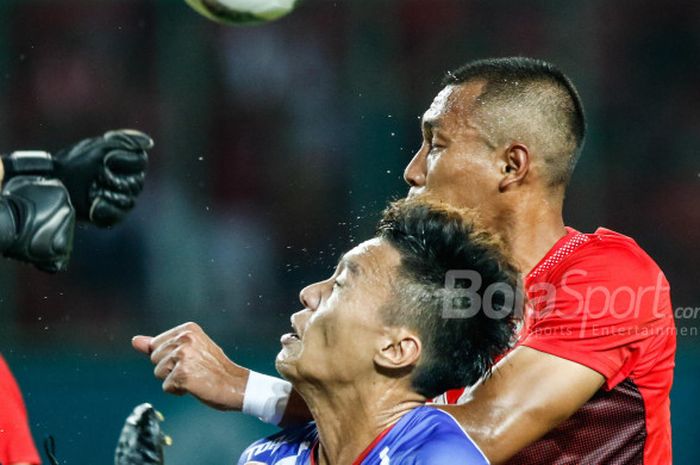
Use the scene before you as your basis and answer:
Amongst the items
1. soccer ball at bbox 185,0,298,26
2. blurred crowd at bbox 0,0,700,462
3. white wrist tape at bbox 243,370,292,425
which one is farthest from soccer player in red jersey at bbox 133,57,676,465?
blurred crowd at bbox 0,0,700,462

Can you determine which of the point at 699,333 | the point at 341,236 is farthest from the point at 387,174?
the point at 699,333

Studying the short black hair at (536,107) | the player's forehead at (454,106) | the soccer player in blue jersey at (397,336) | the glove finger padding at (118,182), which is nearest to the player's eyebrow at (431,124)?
the player's forehead at (454,106)

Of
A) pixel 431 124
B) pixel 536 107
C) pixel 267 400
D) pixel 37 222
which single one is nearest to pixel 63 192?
pixel 37 222

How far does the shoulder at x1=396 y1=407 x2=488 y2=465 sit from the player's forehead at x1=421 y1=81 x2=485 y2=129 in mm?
1062

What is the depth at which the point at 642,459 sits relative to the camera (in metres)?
2.68

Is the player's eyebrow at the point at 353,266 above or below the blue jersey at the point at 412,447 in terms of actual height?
above

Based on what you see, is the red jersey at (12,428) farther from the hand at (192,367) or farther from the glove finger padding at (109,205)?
the glove finger padding at (109,205)

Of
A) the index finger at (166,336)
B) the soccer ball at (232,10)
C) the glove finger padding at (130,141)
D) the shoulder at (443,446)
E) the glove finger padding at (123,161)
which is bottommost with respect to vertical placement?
the shoulder at (443,446)

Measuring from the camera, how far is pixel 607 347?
8.54 feet

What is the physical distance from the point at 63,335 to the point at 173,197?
976 millimetres

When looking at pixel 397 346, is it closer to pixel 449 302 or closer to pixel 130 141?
pixel 449 302

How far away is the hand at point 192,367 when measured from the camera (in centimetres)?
267

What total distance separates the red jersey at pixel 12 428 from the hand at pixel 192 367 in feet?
1.49

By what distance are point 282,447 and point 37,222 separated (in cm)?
78
